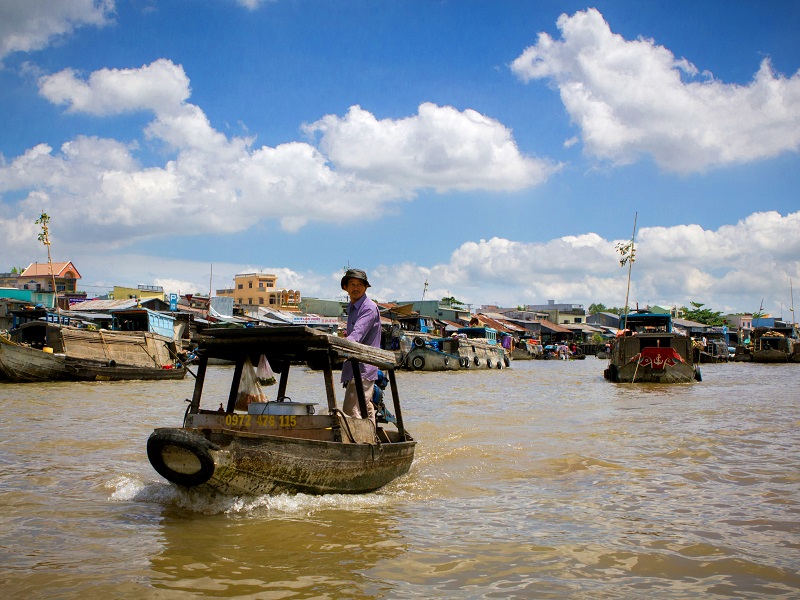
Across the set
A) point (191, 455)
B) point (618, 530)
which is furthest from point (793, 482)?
point (191, 455)

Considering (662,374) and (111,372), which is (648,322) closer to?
(662,374)

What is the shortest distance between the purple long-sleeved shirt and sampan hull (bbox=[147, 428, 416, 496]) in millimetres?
911

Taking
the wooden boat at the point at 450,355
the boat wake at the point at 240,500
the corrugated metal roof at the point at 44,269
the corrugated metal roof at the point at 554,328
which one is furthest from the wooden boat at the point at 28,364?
the corrugated metal roof at the point at 554,328

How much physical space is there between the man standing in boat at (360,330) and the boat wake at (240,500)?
80 centimetres

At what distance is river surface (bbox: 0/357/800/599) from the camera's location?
3.95 meters

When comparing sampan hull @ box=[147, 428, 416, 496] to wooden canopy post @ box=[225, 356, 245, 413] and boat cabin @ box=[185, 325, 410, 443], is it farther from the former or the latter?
wooden canopy post @ box=[225, 356, 245, 413]

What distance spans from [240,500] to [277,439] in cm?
57

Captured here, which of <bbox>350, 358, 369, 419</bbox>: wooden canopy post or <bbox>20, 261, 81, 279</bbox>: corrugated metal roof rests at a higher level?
<bbox>20, 261, 81, 279</bbox>: corrugated metal roof

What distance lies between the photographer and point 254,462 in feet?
16.6

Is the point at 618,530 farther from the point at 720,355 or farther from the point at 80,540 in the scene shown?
the point at 720,355

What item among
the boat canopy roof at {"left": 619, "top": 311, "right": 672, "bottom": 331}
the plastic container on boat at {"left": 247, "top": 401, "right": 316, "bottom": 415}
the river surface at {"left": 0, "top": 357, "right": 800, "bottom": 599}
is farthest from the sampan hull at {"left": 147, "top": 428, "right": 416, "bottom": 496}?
the boat canopy roof at {"left": 619, "top": 311, "right": 672, "bottom": 331}

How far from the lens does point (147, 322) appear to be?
2995 centimetres

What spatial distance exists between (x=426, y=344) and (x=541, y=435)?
76.9 feet

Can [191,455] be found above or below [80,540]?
above
